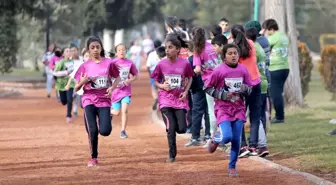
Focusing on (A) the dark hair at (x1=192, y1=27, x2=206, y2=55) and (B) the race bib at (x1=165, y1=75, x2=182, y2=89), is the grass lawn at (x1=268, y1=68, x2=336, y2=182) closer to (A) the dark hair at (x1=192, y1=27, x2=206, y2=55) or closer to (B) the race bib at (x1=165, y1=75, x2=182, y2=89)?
(B) the race bib at (x1=165, y1=75, x2=182, y2=89)

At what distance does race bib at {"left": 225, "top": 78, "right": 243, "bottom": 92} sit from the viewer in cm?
1100

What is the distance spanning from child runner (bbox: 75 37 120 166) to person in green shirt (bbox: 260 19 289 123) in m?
5.21

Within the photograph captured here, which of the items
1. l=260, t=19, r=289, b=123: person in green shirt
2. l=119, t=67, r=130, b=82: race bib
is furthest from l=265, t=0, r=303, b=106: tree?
l=119, t=67, r=130, b=82: race bib

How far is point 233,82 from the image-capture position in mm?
11031

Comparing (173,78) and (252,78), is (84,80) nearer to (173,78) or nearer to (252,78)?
(173,78)

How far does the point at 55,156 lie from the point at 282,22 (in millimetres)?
10041

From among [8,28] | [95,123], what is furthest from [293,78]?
[8,28]

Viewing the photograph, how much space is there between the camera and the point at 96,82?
11977 millimetres

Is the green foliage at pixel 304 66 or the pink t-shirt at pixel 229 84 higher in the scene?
the green foliage at pixel 304 66

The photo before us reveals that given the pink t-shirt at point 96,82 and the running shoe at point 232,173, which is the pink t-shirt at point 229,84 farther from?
the pink t-shirt at point 96,82

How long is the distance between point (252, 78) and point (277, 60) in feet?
17.8

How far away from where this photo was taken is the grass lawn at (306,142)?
467 inches

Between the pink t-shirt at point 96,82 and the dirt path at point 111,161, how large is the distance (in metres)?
0.86

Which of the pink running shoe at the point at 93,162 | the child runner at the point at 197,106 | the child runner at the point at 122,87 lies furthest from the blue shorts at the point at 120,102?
the pink running shoe at the point at 93,162
